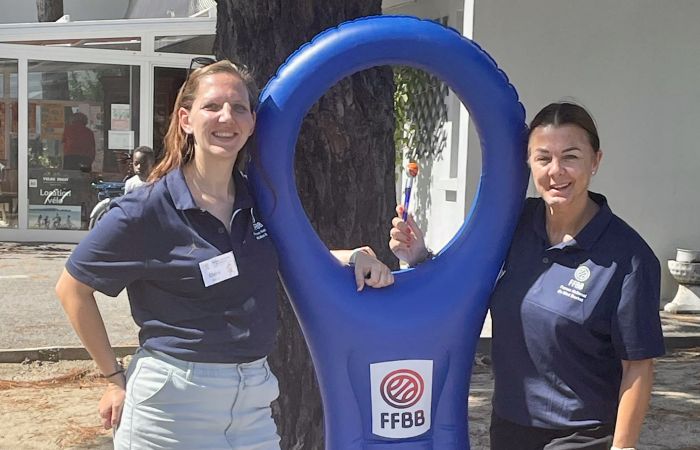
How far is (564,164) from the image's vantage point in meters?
1.96

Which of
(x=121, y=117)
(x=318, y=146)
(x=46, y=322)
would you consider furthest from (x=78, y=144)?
(x=318, y=146)

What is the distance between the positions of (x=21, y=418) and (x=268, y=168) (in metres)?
2.82

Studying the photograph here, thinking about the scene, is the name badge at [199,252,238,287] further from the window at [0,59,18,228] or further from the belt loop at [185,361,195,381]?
the window at [0,59,18,228]

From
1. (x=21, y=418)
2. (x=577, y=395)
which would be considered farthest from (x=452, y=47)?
(x=21, y=418)

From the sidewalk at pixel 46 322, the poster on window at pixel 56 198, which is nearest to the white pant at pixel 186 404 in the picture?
the sidewalk at pixel 46 322

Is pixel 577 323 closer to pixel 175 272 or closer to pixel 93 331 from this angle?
pixel 175 272

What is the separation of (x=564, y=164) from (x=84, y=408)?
3285 mm

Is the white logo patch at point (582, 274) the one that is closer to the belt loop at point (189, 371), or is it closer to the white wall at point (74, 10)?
the belt loop at point (189, 371)

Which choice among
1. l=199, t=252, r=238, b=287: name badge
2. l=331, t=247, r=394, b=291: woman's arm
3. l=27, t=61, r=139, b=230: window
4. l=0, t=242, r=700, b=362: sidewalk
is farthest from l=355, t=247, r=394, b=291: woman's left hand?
l=27, t=61, r=139, b=230: window

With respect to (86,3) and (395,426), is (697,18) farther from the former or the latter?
(86,3)

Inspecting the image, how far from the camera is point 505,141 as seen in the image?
2162mm

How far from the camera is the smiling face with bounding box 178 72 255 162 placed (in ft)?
Result: 6.22

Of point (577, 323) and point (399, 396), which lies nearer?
point (577, 323)

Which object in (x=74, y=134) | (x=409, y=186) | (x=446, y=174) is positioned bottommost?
(x=409, y=186)
